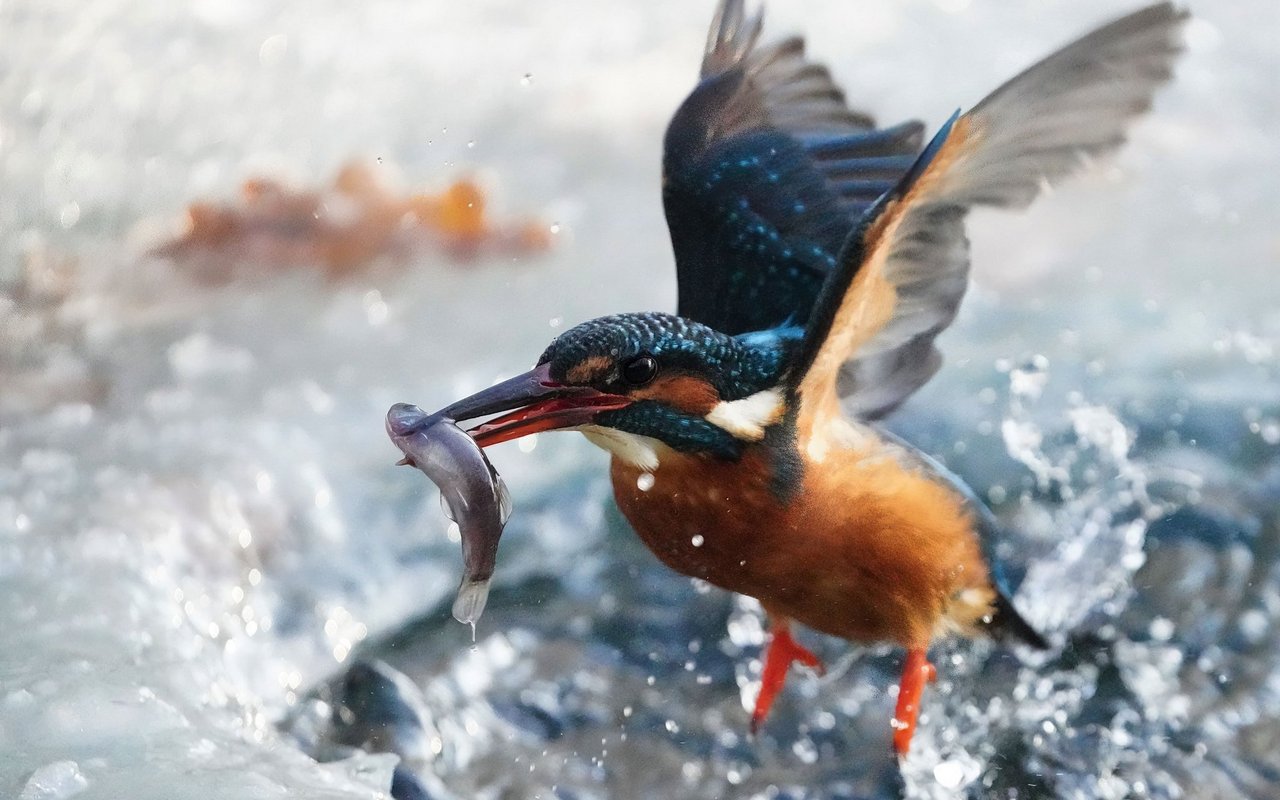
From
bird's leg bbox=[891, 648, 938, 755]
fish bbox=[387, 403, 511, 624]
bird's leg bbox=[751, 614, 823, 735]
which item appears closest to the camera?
fish bbox=[387, 403, 511, 624]

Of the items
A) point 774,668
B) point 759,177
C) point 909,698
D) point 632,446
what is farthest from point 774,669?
point 759,177

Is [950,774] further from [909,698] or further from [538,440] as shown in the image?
[538,440]

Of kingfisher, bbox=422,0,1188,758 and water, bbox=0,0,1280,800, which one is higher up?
kingfisher, bbox=422,0,1188,758

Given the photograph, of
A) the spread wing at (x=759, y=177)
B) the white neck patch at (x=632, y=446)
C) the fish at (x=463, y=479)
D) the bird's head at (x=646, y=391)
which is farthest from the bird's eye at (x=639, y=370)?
the spread wing at (x=759, y=177)

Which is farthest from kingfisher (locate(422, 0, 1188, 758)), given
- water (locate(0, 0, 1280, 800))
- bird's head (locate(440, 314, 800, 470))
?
water (locate(0, 0, 1280, 800))

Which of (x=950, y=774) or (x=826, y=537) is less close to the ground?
(x=826, y=537)

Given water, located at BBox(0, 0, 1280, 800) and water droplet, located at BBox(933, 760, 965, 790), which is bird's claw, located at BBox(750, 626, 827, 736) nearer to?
water, located at BBox(0, 0, 1280, 800)

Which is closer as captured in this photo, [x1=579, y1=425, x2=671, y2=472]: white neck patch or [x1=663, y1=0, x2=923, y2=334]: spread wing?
[x1=579, y1=425, x2=671, y2=472]: white neck patch
